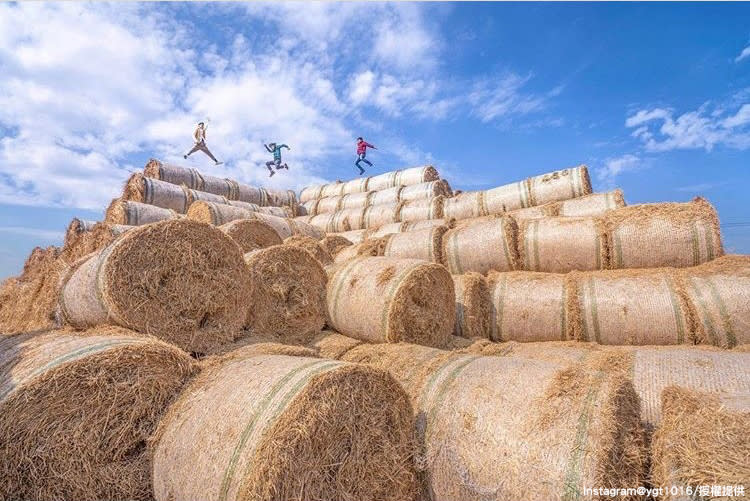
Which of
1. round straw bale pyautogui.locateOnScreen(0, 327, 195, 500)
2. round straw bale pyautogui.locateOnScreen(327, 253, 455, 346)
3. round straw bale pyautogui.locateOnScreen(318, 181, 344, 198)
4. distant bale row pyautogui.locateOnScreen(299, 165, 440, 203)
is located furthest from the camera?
round straw bale pyautogui.locateOnScreen(318, 181, 344, 198)

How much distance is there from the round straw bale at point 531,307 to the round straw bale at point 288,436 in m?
3.37

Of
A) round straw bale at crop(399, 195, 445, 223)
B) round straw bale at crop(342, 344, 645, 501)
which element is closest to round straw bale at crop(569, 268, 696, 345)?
round straw bale at crop(342, 344, 645, 501)

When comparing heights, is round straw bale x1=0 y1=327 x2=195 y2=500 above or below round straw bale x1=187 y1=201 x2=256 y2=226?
below

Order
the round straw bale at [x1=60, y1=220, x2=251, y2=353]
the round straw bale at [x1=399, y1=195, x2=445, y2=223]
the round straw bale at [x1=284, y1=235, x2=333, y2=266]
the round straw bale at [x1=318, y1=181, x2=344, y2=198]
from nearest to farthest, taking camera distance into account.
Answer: the round straw bale at [x1=60, y1=220, x2=251, y2=353]
the round straw bale at [x1=284, y1=235, x2=333, y2=266]
the round straw bale at [x1=399, y1=195, x2=445, y2=223]
the round straw bale at [x1=318, y1=181, x2=344, y2=198]

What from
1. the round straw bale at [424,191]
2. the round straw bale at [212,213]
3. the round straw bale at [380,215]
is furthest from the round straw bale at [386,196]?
the round straw bale at [212,213]

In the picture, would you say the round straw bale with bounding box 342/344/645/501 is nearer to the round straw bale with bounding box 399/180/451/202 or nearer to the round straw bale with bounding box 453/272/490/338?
the round straw bale with bounding box 453/272/490/338

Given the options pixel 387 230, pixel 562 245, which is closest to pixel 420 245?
pixel 562 245

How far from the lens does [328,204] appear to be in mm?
16812

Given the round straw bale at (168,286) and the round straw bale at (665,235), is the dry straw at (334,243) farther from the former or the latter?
the round straw bale at (665,235)

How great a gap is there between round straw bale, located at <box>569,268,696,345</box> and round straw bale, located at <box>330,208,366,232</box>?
8.81 meters

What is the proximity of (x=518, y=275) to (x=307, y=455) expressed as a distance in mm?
4734

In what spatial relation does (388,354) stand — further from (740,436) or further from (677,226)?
(677,226)

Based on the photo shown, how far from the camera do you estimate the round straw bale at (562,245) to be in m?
6.26

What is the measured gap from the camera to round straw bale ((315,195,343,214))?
16.5 meters
